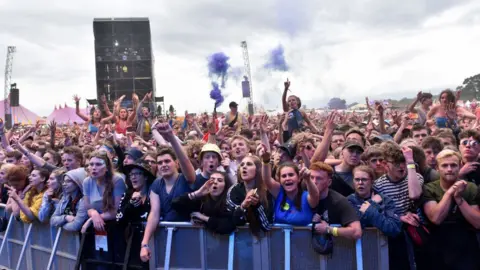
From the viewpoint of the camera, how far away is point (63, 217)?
4863 mm

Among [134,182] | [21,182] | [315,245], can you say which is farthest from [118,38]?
[315,245]

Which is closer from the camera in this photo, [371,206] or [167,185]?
[371,206]

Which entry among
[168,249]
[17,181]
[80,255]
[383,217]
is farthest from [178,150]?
[17,181]

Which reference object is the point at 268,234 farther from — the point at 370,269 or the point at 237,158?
the point at 237,158

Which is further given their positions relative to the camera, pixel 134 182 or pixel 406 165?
pixel 134 182

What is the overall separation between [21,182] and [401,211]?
4758 mm

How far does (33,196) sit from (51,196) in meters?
0.47

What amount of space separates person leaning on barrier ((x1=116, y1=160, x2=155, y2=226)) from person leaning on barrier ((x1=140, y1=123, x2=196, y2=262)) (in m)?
0.19

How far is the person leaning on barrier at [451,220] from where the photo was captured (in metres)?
3.46

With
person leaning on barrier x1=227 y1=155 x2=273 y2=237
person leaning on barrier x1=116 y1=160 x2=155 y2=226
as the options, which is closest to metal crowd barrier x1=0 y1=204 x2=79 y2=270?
person leaning on barrier x1=116 y1=160 x2=155 y2=226

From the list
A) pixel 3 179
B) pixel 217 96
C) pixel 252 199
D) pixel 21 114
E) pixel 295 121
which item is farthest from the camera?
pixel 21 114

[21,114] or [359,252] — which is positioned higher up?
[21,114]

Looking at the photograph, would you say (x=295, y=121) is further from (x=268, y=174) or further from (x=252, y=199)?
(x=252, y=199)

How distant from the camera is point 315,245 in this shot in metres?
3.63
